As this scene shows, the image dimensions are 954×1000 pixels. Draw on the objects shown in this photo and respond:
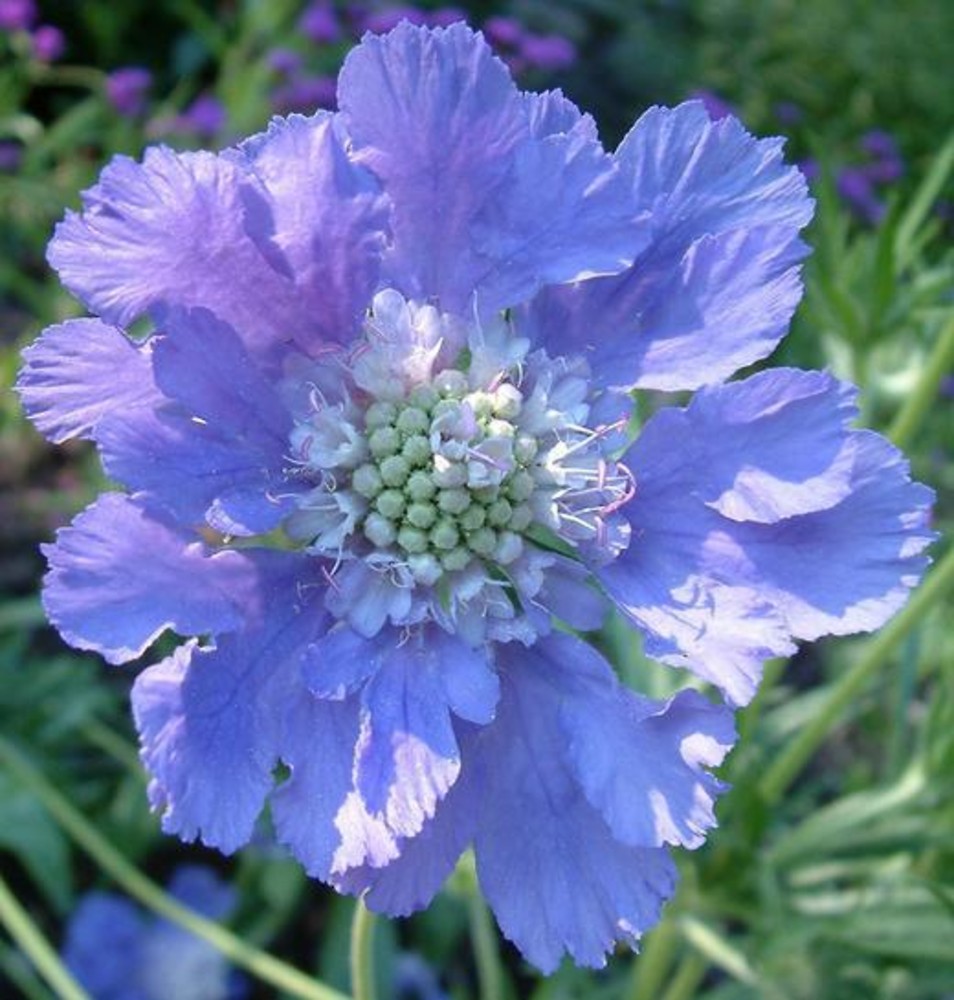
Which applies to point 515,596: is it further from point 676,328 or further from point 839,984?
point 839,984

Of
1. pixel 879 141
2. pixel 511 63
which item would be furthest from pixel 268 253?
pixel 879 141

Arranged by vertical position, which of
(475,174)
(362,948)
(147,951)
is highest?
(475,174)

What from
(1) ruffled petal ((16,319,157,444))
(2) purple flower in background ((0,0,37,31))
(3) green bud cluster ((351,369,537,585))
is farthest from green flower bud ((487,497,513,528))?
(2) purple flower in background ((0,0,37,31))

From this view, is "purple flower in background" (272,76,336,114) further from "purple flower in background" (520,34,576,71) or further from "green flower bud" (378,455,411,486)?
"green flower bud" (378,455,411,486)

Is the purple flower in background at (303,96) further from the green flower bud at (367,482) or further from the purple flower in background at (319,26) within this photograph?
the green flower bud at (367,482)

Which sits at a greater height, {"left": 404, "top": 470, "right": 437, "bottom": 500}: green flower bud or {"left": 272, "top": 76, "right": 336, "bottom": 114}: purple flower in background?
{"left": 404, "top": 470, "right": 437, "bottom": 500}: green flower bud

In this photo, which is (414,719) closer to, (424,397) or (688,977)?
(424,397)

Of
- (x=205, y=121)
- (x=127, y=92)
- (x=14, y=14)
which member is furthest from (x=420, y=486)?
(x=14, y=14)
